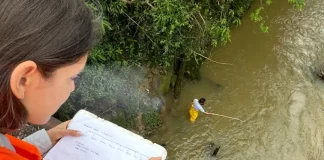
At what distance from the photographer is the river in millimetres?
4262

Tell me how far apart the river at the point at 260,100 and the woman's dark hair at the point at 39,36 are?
3.30 meters

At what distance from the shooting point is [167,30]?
3.79 metres

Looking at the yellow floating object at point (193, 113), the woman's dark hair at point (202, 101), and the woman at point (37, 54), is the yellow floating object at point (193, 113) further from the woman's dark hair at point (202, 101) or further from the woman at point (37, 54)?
the woman at point (37, 54)

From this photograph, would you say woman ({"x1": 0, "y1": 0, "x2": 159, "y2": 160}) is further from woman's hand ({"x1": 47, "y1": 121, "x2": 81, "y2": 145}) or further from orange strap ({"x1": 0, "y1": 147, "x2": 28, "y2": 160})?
woman's hand ({"x1": 47, "y1": 121, "x2": 81, "y2": 145})

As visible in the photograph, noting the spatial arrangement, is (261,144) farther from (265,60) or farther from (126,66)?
(126,66)

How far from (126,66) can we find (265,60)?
2.02 metres

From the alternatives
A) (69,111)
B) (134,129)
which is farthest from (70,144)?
(134,129)

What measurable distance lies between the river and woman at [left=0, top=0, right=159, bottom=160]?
322cm

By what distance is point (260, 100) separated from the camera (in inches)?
185

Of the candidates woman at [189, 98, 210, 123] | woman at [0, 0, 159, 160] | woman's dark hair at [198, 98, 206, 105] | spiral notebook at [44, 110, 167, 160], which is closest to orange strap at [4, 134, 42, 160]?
woman at [0, 0, 159, 160]

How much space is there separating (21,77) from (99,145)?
2.96 ft

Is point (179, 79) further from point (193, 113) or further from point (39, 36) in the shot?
point (39, 36)

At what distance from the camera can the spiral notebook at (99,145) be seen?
67.7 inches

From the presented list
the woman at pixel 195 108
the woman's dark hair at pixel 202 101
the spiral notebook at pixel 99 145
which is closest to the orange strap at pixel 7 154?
the spiral notebook at pixel 99 145
